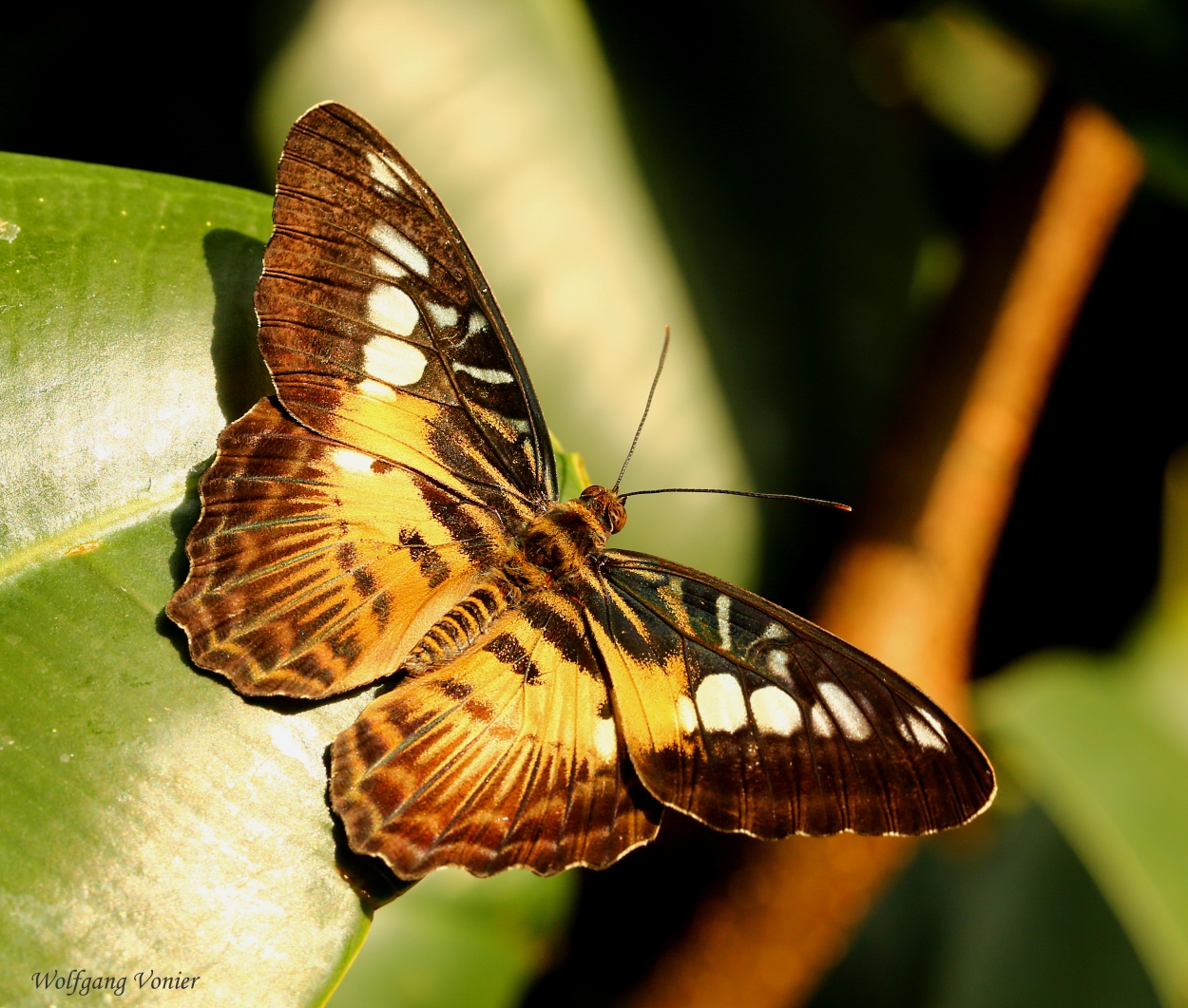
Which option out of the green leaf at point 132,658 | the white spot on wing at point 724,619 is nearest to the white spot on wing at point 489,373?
the green leaf at point 132,658

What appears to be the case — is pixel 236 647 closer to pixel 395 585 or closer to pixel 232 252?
pixel 395 585

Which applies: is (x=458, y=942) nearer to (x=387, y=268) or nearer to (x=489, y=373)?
(x=489, y=373)

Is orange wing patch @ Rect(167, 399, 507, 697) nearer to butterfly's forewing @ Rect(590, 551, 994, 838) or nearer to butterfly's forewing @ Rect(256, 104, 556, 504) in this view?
butterfly's forewing @ Rect(256, 104, 556, 504)

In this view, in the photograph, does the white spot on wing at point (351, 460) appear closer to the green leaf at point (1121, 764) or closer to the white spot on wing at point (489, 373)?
the white spot on wing at point (489, 373)

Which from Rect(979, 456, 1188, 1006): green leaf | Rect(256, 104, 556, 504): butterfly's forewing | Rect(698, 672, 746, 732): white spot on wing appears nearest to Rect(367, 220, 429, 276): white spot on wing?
Rect(256, 104, 556, 504): butterfly's forewing

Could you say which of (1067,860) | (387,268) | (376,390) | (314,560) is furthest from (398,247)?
(1067,860)

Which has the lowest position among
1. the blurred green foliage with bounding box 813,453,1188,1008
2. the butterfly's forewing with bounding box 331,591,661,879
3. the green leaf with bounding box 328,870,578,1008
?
the green leaf with bounding box 328,870,578,1008

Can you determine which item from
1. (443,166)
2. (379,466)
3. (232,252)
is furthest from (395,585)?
(443,166)
